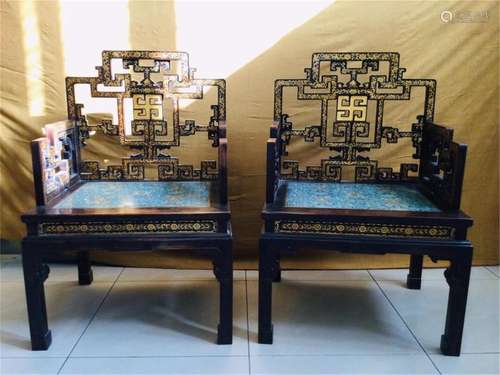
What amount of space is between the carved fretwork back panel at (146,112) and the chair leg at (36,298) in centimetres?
59

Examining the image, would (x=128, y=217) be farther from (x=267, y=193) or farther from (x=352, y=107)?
(x=352, y=107)

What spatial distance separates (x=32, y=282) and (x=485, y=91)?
230 cm

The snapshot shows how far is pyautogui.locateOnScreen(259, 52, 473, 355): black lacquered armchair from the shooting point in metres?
1.95

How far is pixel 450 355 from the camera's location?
79.4 inches

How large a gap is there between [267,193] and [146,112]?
74cm

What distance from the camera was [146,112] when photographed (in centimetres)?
241

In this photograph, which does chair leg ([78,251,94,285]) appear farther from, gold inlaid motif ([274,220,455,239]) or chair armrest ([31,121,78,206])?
gold inlaid motif ([274,220,455,239])

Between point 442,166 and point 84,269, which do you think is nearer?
point 442,166

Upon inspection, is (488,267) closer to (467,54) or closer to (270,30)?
(467,54)

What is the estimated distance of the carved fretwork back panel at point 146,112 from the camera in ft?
7.67

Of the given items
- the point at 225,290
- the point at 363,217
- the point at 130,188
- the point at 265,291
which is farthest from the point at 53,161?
the point at 363,217

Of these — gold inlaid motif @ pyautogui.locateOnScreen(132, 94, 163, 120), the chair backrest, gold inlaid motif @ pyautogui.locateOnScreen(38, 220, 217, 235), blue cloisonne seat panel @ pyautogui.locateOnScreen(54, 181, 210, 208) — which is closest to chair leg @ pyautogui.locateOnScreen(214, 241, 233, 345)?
gold inlaid motif @ pyautogui.locateOnScreen(38, 220, 217, 235)

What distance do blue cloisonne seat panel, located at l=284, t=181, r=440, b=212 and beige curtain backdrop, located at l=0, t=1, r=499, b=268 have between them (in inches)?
15.5

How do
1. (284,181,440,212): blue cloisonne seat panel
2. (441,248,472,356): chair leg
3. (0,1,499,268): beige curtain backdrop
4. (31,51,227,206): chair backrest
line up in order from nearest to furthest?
(441,248,472,356): chair leg < (284,181,440,212): blue cloisonne seat panel < (31,51,227,206): chair backrest < (0,1,499,268): beige curtain backdrop
